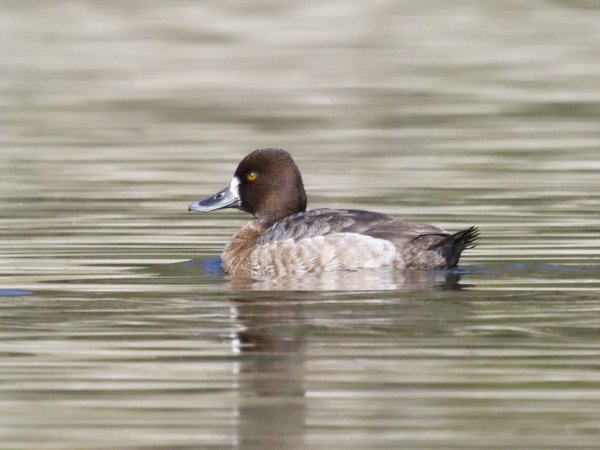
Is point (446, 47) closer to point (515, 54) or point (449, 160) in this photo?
point (515, 54)

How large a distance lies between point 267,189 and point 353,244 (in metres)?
1.31

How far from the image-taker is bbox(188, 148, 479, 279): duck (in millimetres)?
10438

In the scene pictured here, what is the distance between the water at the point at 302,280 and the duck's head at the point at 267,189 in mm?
390

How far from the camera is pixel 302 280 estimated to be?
1029 cm

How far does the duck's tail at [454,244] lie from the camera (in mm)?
10180

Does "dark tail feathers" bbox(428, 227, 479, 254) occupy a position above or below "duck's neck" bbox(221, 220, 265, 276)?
above

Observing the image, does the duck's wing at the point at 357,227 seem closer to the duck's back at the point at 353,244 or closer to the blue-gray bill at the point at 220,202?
the duck's back at the point at 353,244

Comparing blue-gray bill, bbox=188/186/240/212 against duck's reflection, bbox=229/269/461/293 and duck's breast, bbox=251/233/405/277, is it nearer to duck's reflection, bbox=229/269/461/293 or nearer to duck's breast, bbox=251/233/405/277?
duck's breast, bbox=251/233/405/277

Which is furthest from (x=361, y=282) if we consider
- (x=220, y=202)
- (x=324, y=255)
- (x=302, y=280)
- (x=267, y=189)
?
(x=220, y=202)

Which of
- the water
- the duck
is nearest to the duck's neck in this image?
the duck

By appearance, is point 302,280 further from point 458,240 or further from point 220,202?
point 220,202

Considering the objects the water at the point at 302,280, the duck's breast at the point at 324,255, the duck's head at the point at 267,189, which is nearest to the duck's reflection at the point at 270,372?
the water at the point at 302,280

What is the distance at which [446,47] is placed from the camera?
99.0 ft

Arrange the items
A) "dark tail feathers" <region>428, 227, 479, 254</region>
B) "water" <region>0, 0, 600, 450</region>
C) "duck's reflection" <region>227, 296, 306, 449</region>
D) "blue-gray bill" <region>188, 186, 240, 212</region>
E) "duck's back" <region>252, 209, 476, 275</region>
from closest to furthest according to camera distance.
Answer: "duck's reflection" <region>227, 296, 306, 449</region> → "water" <region>0, 0, 600, 450</region> → "dark tail feathers" <region>428, 227, 479, 254</region> → "duck's back" <region>252, 209, 476, 275</region> → "blue-gray bill" <region>188, 186, 240, 212</region>
